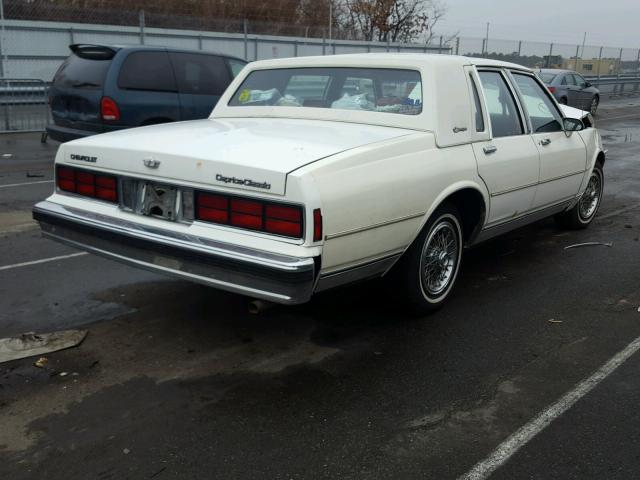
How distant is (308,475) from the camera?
2750mm

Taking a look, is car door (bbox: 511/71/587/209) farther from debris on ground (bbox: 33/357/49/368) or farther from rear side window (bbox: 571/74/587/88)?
rear side window (bbox: 571/74/587/88)

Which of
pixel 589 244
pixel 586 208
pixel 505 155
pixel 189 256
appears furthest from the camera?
pixel 586 208

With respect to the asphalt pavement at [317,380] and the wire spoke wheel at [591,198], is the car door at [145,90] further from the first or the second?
the wire spoke wheel at [591,198]

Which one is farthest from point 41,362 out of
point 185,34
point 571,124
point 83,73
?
point 185,34

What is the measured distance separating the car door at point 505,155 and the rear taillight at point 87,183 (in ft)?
7.89

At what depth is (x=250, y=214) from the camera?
3389mm

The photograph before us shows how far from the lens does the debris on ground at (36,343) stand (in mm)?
3768

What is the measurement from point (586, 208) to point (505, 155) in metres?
2.59

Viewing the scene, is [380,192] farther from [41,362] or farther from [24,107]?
[24,107]

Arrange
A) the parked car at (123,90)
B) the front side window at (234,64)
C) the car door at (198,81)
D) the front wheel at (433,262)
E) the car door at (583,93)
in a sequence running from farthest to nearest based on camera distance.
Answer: the car door at (583,93) → the front side window at (234,64) → the car door at (198,81) → the parked car at (123,90) → the front wheel at (433,262)

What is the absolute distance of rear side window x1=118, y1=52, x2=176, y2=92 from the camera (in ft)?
29.9

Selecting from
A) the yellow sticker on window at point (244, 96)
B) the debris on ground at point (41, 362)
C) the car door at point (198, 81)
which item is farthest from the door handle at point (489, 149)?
the car door at point (198, 81)

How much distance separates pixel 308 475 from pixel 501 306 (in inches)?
96.4

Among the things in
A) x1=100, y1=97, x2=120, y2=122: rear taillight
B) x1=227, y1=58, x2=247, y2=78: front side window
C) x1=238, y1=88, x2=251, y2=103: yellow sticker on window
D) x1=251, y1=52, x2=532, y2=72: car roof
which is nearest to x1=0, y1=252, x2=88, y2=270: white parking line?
x1=238, y1=88, x2=251, y2=103: yellow sticker on window
